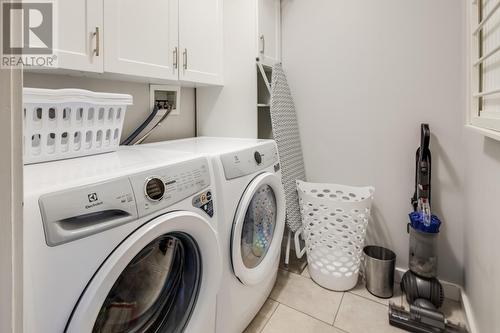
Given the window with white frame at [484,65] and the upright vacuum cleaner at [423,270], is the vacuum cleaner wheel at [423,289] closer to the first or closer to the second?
the upright vacuum cleaner at [423,270]

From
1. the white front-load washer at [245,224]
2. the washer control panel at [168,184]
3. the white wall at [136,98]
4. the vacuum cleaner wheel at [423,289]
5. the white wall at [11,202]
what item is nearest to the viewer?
the white wall at [11,202]

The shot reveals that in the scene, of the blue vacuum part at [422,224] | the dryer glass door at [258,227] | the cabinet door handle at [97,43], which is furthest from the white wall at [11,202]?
the blue vacuum part at [422,224]

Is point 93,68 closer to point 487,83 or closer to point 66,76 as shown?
point 66,76

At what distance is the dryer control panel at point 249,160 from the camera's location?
1142 millimetres

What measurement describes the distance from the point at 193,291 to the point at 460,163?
170 cm

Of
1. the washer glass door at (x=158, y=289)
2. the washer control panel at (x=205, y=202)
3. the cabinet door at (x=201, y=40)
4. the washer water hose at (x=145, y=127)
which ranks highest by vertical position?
the cabinet door at (x=201, y=40)

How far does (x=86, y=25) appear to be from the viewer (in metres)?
1.06

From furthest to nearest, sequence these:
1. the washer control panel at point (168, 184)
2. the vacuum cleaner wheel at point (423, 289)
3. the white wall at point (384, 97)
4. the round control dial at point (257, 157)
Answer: the white wall at point (384, 97), the vacuum cleaner wheel at point (423, 289), the round control dial at point (257, 157), the washer control panel at point (168, 184)

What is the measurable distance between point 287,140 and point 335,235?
2.35 feet

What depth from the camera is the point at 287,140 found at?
1903 millimetres

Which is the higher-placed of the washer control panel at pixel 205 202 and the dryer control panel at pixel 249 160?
the dryer control panel at pixel 249 160

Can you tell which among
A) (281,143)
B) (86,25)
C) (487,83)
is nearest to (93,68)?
(86,25)

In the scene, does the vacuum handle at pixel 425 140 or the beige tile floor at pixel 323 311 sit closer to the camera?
the beige tile floor at pixel 323 311

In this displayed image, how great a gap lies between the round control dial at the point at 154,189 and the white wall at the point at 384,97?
148 centimetres
